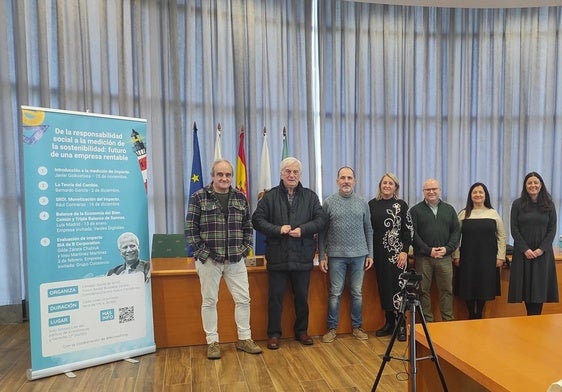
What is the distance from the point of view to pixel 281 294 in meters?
3.22

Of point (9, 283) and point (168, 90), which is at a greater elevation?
point (168, 90)

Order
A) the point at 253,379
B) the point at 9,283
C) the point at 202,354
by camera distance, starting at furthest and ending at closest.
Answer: the point at 9,283 → the point at 202,354 → the point at 253,379

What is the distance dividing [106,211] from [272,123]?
107 inches

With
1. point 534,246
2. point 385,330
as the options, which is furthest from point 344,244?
point 534,246

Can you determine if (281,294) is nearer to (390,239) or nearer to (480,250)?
(390,239)

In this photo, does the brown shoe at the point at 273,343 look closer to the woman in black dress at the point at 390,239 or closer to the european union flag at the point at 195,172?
the woman in black dress at the point at 390,239

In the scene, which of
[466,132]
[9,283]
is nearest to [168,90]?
[9,283]

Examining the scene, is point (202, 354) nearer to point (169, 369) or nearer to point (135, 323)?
Result: point (169, 369)

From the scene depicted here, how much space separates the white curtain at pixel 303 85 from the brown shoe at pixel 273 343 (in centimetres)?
211

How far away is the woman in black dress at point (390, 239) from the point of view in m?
→ 3.38

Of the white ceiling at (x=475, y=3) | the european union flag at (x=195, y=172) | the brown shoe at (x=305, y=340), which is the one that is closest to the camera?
the brown shoe at (x=305, y=340)

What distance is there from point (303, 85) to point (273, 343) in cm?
326

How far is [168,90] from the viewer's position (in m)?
4.73

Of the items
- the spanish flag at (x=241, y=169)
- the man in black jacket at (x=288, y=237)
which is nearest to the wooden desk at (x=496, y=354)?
the man in black jacket at (x=288, y=237)
